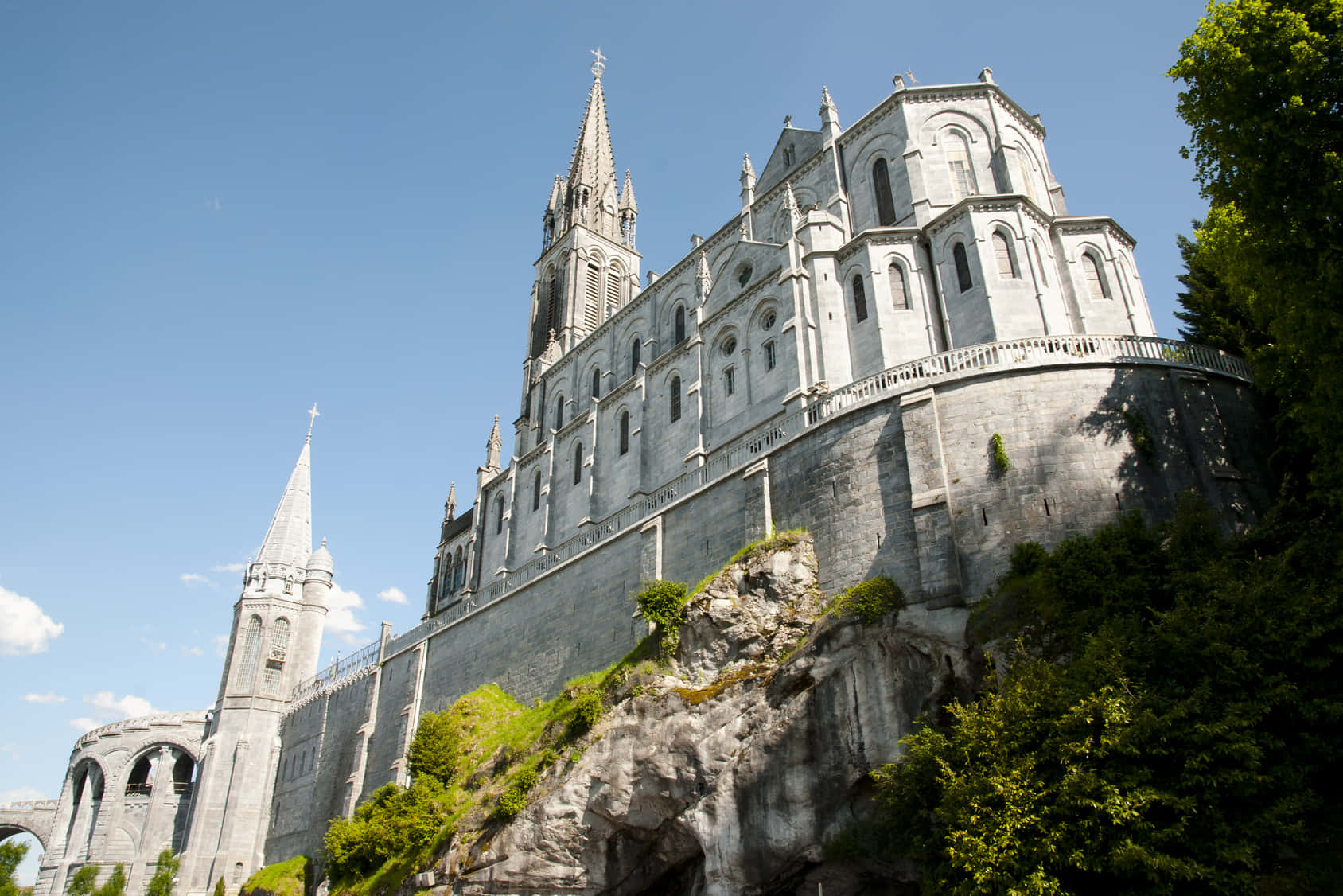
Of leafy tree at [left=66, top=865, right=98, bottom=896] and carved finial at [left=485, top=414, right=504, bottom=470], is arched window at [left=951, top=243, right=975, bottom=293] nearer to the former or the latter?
carved finial at [left=485, top=414, right=504, bottom=470]

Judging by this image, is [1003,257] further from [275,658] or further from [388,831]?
[275,658]

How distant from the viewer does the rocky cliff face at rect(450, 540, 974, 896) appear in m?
19.9

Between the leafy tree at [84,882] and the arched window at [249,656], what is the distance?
12833 mm

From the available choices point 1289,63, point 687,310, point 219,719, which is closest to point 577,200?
point 687,310

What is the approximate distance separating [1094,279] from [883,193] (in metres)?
8.32

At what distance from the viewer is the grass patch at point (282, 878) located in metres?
41.0

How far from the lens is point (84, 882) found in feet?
178

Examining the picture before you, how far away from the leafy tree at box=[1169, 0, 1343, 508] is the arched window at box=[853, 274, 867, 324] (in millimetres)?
12893

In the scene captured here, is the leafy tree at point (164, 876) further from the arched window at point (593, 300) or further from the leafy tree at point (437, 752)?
the arched window at point (593, 300)

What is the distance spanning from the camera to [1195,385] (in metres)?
23.3

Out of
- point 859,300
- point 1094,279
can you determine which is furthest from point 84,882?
point 1094,279

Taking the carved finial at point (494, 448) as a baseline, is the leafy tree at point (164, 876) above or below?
below

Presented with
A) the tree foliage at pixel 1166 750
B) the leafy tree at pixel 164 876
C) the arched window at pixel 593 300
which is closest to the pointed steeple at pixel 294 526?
the leafy tree at pixel 164 876

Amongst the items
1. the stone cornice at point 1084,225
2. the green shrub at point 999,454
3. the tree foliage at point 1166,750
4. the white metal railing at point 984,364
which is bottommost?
the tree foliage at point 1166,750
